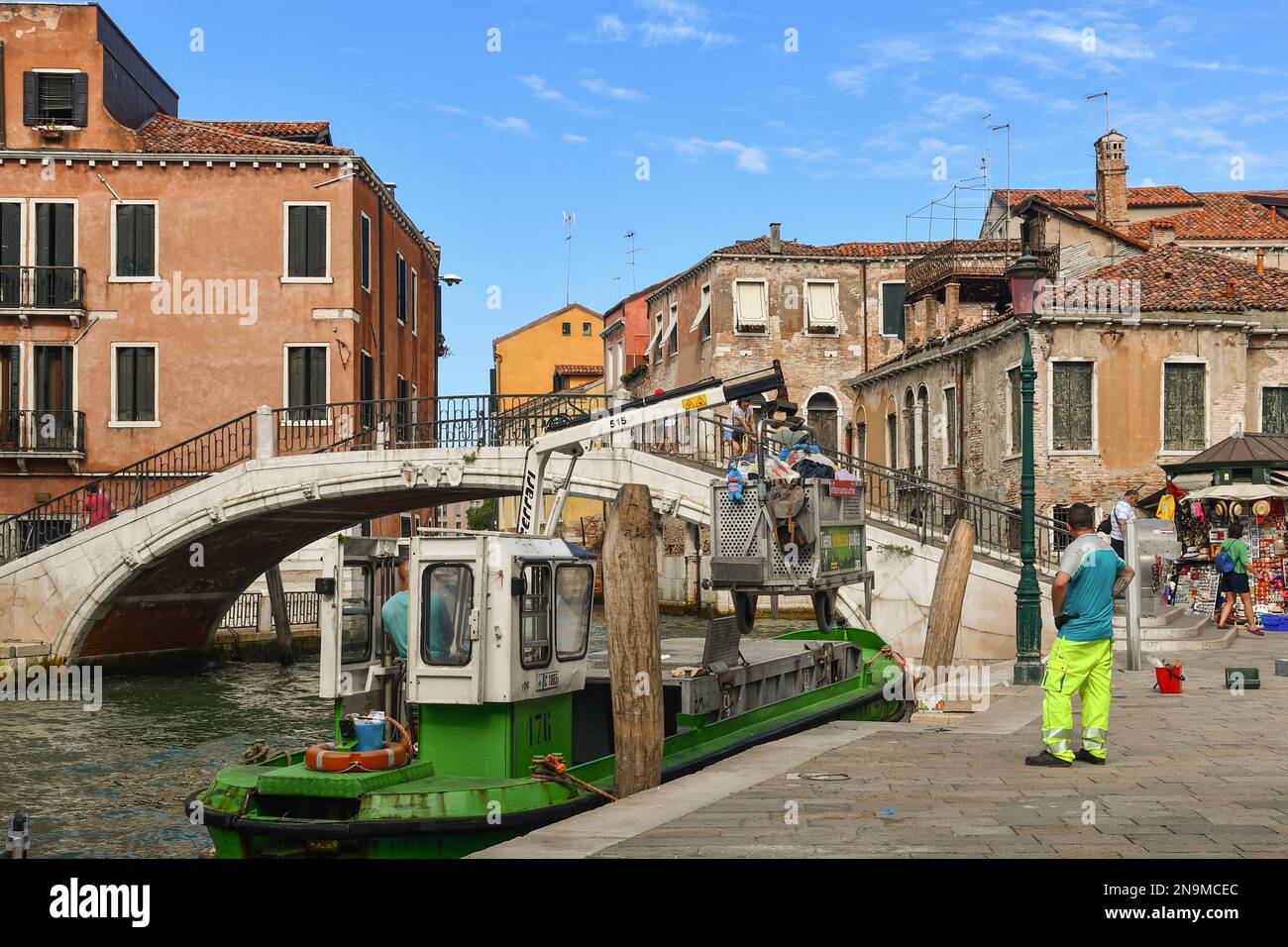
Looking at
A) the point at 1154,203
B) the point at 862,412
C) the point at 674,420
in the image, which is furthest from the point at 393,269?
the point at 1154,203

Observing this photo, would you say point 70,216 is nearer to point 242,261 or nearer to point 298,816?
point 242,261

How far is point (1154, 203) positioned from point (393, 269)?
2114 centimetres

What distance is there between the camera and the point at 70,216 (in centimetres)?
2636

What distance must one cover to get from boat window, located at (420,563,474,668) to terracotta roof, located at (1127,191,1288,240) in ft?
92.3

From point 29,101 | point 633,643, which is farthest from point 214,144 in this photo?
point 633,643

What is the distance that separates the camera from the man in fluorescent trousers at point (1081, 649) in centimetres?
841

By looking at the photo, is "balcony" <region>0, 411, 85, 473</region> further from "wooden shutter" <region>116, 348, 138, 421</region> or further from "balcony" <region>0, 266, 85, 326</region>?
"balcony" <region>0, 266, 85, 326</region>

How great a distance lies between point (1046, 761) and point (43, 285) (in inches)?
898

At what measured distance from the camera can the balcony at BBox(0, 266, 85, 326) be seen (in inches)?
1030

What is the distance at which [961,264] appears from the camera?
32.1 metres

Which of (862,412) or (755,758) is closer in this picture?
(755,758)

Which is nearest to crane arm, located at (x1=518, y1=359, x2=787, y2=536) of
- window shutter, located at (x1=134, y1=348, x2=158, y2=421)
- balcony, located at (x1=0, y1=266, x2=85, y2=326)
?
window shutter, located at (x1=134, y1=348, x2=158, y2=421)

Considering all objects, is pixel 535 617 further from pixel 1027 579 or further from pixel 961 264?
pixel 961 264

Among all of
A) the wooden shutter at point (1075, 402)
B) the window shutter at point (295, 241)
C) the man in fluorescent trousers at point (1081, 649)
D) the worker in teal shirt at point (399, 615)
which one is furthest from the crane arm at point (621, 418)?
the window shutter at point (295, 241)
